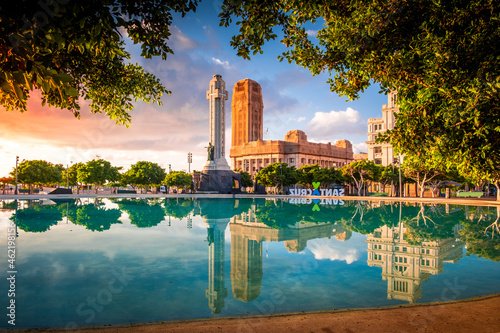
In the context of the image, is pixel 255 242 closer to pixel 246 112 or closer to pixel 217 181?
pixel 217 181

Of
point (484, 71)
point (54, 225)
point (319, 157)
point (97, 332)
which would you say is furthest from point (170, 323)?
point (319, 157)

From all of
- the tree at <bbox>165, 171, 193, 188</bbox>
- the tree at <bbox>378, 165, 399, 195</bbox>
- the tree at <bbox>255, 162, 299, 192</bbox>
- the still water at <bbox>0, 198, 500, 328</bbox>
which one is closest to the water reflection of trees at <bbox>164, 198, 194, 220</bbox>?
the still water at <bbox>0, 198, 500, 328</bbox>

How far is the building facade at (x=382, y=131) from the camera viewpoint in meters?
81.4

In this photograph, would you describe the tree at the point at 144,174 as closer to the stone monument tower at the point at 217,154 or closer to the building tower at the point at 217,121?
the stone monument tower at the point at 217,154

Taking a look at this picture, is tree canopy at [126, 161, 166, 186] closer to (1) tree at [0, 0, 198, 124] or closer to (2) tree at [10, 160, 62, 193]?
(2) tree at [10, 160, 62, 193]

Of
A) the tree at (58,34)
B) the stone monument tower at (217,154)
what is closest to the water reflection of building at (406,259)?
the tree at (58,34)

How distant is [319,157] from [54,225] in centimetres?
14428

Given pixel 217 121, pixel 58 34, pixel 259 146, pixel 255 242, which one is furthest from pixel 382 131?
pixel 58 34

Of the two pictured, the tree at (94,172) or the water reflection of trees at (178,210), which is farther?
the tree at (94,172)

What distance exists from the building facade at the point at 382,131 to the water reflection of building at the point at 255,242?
69209mm

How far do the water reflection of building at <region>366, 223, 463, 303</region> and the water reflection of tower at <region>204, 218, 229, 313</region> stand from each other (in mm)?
4375

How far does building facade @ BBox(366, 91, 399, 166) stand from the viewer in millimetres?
81406

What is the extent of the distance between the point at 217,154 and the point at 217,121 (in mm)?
6699

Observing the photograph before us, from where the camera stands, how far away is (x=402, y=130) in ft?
24.7
